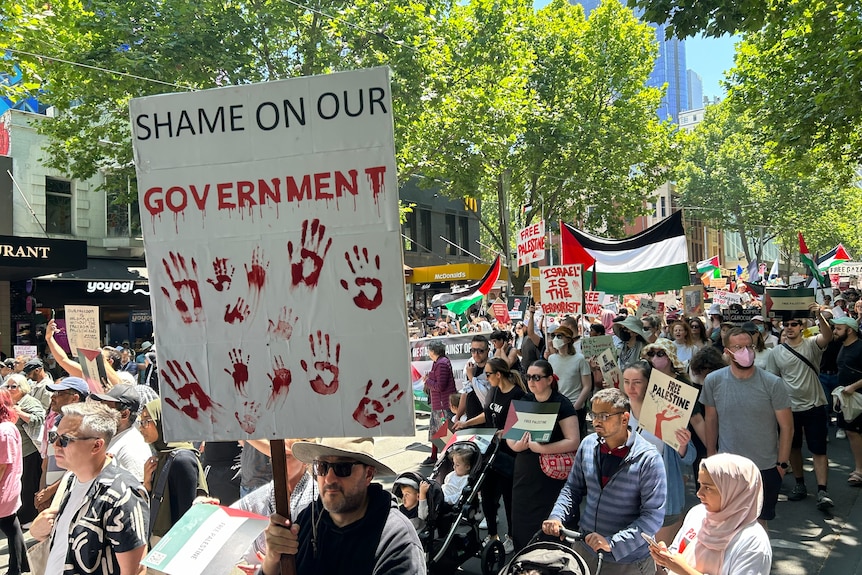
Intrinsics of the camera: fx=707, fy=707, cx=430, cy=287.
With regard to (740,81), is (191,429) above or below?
below

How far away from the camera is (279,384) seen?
256cm

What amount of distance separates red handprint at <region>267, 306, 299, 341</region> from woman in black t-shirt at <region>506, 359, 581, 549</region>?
9.08 ft

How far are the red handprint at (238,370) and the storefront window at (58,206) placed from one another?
2258cm

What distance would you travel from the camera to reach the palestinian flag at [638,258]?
10.6 metres

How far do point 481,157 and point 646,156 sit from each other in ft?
41.1

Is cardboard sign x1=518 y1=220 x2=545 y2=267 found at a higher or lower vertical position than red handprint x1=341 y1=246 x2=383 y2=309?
higher

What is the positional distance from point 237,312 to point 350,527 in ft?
3.11

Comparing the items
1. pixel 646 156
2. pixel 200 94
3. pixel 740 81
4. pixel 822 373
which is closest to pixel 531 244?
pixel 822 373

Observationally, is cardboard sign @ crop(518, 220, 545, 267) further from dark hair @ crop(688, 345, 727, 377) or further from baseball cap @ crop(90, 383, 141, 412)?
baseball cap @ crop(90, 383, 141, 412)

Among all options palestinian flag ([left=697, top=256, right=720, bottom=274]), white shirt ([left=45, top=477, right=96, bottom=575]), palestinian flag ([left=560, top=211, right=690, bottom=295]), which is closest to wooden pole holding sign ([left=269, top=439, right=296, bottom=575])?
white shirt ([left=45, top=477, right=96, bottom=575])

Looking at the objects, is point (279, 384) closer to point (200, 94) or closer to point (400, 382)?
point (400, 382)

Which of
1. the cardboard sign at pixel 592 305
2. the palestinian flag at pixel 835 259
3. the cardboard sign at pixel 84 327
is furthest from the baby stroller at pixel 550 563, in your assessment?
the palestinian flag at pixel 835 259

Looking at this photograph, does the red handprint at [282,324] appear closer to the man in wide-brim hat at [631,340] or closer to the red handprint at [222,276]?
the red handprint at [222,276]

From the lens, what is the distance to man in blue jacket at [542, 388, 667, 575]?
11.9ft
